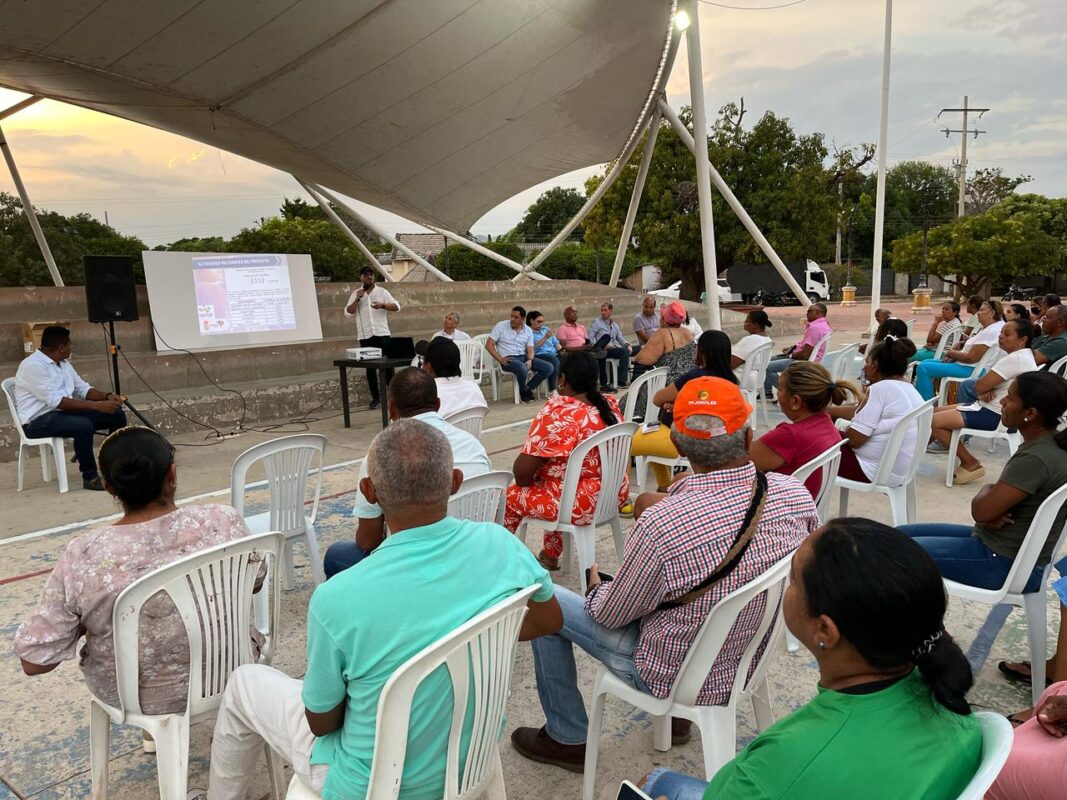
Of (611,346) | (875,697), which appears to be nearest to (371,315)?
(611,346)

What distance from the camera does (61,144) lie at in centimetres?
1889

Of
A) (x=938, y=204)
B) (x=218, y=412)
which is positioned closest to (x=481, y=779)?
(x=218, y=412)

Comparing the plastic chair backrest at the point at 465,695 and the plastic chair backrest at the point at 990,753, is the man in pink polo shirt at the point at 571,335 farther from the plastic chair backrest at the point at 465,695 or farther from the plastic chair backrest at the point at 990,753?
the plastic chair backrest at the point at 990,753

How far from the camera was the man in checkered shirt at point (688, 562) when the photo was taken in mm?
1787

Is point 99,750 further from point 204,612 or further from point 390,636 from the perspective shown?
point 390,636

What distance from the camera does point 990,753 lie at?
1011 mm

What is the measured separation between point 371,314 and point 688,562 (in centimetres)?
757

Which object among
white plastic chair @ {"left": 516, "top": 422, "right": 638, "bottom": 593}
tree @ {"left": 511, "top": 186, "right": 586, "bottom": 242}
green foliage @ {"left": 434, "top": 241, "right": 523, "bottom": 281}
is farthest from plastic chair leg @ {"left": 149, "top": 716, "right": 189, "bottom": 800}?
tree @ {"left": 511, "top": 186, "right": 586, "bottom": 242}

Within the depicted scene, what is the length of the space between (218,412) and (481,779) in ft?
23.6

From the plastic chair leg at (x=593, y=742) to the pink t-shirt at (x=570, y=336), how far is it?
7706 millimetres

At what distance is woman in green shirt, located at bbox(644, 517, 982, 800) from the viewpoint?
1.01 m

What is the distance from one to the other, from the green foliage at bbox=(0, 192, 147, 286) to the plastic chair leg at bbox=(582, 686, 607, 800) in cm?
2403

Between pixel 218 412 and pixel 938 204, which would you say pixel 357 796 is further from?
pixel 938 204

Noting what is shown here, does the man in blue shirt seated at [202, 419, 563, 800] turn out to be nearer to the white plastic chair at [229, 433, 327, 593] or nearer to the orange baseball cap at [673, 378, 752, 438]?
the orange baseball cap at [673, 378, 752, 438]
